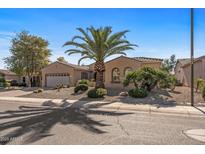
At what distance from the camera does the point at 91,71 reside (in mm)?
38719

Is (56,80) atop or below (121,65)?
below

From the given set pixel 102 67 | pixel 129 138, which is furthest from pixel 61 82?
pixel 129 138

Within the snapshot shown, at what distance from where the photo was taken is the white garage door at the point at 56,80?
116 ft

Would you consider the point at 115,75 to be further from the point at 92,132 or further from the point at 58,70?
the point at 92,132

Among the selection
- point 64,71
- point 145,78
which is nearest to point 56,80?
point 64,71

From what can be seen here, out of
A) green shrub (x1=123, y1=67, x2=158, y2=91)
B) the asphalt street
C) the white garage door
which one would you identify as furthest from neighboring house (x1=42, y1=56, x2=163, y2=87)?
the asphalt street

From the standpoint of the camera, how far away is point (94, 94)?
64.4ft

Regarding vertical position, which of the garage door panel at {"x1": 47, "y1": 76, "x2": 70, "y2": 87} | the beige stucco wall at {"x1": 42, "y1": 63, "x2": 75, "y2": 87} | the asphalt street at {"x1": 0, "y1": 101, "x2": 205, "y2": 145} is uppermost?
the beige stucco wall at {"x1": 42, "y1": 63, "x2": 75, "y2": 87}

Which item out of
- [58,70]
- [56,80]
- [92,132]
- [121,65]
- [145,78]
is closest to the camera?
[92,132]

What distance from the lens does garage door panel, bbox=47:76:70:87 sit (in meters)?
35.2

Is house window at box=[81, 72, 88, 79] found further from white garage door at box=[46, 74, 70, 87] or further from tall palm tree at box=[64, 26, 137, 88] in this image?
tall palm tree at box=[64, 26, 137, 88]

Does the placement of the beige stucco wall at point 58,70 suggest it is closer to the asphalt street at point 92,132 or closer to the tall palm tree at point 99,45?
the tall palm tree at point 99,45
